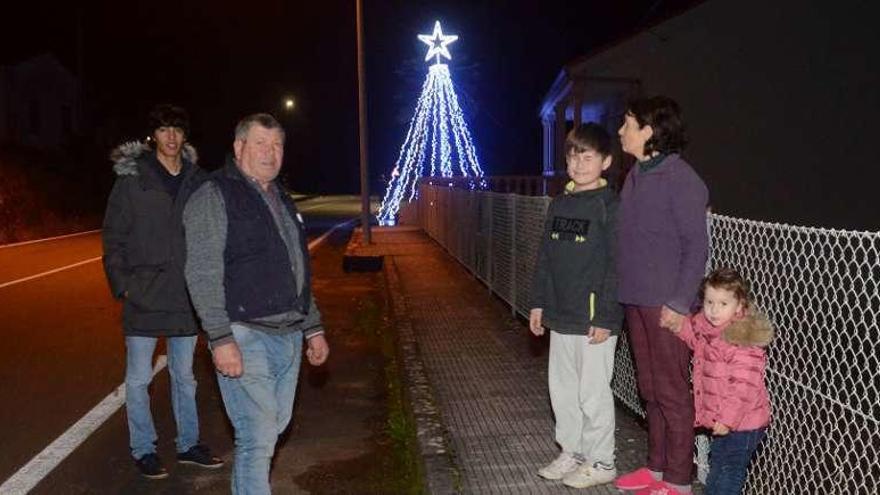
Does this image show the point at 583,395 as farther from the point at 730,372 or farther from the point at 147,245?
the point at 147,245

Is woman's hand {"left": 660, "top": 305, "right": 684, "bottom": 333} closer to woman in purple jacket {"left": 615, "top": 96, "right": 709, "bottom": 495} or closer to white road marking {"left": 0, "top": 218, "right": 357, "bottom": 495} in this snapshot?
woman in purple jacket {"left": 615, "top": 96, "right": 709, "bottom": 495}

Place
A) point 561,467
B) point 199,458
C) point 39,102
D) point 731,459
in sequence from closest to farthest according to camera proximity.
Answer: point 731,459 < point 561,467 < point 199,458 < point 39,102

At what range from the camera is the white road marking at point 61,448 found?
179 inches

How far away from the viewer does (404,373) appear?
6645 millimetres

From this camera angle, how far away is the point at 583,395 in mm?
4156

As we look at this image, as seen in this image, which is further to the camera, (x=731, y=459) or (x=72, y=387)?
(x=72, y=387)

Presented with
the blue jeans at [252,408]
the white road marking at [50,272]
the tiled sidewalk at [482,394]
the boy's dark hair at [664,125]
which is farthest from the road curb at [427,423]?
the white road marking at [50,272]

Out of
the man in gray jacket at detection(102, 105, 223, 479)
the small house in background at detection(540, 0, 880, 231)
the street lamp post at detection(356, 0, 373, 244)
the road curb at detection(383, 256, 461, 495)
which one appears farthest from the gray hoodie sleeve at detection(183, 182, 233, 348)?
the street lamp post at detection(356, 0, 373, 244)

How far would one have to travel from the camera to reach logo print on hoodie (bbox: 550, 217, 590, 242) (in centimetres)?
395

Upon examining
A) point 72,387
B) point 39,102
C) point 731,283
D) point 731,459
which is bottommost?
point 72,387

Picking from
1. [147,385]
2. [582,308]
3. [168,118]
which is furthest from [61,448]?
[582,308]

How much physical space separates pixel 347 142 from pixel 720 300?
9621 cm

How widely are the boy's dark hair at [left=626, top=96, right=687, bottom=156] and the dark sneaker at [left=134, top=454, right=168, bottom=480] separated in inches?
131

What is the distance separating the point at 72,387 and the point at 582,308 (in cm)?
464
